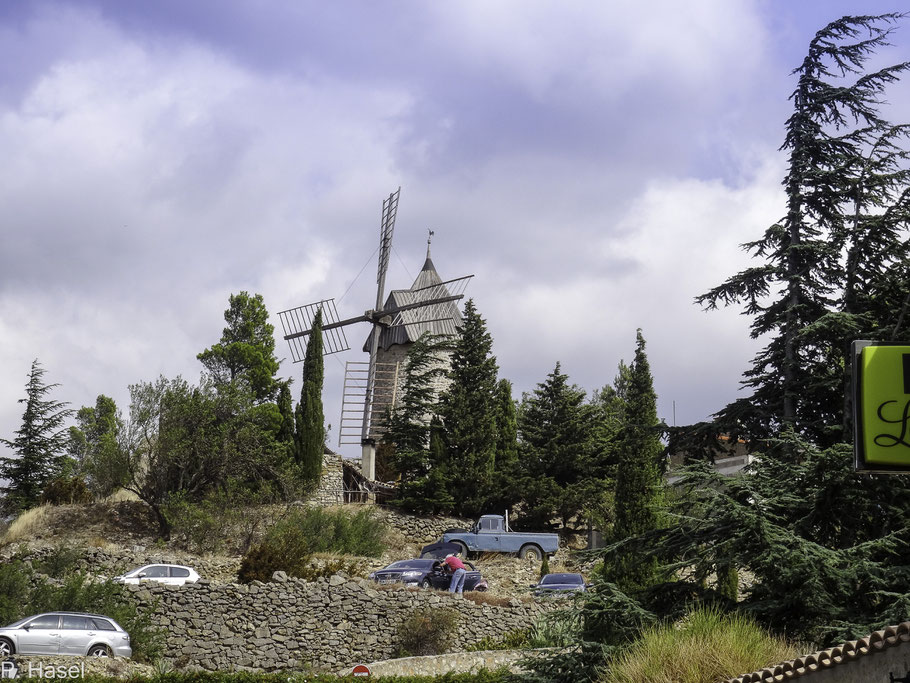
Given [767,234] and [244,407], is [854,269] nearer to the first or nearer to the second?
[767,234]

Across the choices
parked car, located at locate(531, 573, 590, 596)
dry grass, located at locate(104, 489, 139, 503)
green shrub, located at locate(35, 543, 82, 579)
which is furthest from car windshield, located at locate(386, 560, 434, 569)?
dry grass, located at locate(104, 489, 139, 503)

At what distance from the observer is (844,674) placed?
30.0ft

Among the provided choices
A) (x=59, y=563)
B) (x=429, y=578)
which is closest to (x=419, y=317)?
(x=429, y=578)

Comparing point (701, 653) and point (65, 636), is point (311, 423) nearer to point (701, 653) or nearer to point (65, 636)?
point (65, 636)

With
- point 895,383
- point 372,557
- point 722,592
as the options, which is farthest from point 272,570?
point 895,383

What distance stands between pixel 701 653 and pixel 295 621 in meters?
13.0

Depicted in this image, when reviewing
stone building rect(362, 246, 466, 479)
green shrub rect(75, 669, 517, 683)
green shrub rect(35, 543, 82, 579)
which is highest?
stone building rect(362, 246, 466, 479)

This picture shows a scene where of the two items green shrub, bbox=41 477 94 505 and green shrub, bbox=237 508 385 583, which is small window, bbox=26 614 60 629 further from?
green shrub, bbox=41 477 94 505

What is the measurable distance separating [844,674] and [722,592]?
14.8 ft

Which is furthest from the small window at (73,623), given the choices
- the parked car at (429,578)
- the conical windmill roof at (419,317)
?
the conical windmill roof at (419,317)

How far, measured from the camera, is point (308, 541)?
29.4 metres

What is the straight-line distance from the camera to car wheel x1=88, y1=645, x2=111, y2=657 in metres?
17.8

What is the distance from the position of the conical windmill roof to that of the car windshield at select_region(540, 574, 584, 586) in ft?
75.1

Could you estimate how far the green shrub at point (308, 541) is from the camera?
79.3 feet
